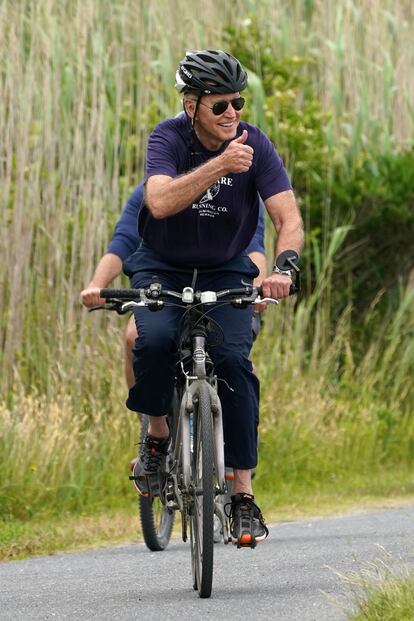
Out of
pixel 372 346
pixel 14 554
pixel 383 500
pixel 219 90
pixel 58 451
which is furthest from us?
pixel 372 346

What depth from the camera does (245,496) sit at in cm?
673

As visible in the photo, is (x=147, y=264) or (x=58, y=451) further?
(x=58, y=451)

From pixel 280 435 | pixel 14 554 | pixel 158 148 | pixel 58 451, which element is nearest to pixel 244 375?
pixel 158 148

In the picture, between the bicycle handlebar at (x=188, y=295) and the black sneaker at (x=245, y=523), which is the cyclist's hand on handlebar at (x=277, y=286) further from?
the black sneaker at (x=245, y=523)

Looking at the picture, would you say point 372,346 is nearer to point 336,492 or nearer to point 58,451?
point 336,492

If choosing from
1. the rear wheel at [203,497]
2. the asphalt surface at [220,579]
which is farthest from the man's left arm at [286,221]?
the asphalt surface at [220,579]

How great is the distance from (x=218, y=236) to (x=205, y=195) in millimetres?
198

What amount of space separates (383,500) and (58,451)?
2.24m

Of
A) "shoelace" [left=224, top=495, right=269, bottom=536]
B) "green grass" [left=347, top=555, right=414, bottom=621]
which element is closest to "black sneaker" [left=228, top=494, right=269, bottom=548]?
"shoelace" [left=224, top=495, right=269, bottom=536]

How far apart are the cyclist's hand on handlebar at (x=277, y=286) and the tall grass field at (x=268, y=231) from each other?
3.34 m

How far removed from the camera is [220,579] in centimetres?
699

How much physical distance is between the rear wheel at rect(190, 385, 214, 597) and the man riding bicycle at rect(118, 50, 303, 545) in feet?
0.69

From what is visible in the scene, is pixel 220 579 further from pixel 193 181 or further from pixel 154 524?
pixel 193 181

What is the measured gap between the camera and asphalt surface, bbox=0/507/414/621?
5.96 meters
